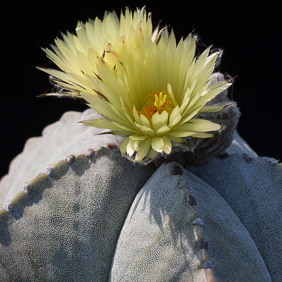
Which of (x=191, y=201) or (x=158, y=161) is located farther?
(x=158, y=161)

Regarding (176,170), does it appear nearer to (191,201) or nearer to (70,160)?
(191,201)

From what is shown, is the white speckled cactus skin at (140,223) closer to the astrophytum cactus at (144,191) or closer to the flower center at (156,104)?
the astrophytum cactus at (144,191)

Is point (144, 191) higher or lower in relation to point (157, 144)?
lower

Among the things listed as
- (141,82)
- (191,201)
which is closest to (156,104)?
(141,82)

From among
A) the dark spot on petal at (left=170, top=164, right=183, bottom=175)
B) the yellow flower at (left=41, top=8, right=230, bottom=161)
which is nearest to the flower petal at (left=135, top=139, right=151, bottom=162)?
the yellow flower at (left=41, top=8, right=230, bottom=161)

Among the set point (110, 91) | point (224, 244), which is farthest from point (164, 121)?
point (224, 244)

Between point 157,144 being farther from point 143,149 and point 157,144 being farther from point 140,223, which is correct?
point 140,223

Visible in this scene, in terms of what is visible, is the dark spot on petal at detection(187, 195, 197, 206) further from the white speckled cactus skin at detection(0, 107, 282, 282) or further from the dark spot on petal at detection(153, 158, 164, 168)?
the dark spot on petal at detection(153, 158, 164, 168)
